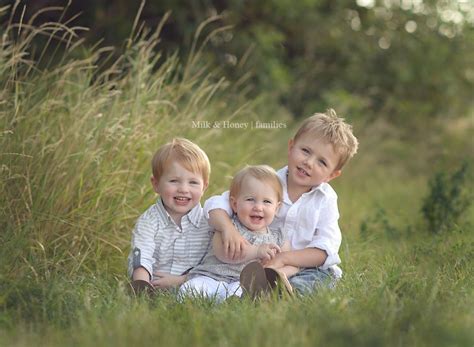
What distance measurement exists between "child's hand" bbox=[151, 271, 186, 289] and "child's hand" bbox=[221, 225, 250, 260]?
290 millimetres

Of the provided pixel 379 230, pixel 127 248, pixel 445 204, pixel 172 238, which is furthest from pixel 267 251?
pixel 445 204

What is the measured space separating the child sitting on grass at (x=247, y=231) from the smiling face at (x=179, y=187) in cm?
19

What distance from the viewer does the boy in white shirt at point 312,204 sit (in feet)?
13.2

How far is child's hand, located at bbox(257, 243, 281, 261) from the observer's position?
3.89 m

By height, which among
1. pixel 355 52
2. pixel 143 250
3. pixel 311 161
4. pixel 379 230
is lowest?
pixel 143 250

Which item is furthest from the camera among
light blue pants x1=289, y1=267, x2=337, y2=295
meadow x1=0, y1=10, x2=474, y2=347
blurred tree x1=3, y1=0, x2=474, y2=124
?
blurred tree x1=3, y1=0, x2=474, y2=124

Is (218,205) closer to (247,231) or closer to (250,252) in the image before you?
(247,231)

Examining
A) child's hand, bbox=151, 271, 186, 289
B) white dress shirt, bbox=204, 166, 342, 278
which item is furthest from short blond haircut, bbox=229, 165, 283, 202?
child's hand, bbox=151, 271, 186, 289

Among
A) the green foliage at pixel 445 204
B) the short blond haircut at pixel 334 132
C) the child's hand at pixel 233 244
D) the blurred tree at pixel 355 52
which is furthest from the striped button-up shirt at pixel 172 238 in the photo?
the blurred tree at pixel 355 52

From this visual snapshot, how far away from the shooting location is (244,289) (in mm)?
3746

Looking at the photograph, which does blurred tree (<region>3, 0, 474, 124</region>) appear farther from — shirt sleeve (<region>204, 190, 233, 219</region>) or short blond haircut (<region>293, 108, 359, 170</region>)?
shirt sleeve (<region>204, 190, 233, 219</region>)

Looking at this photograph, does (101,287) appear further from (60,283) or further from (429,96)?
(429,96)

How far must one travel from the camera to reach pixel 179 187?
4.00m

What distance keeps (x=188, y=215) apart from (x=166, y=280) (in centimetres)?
35
